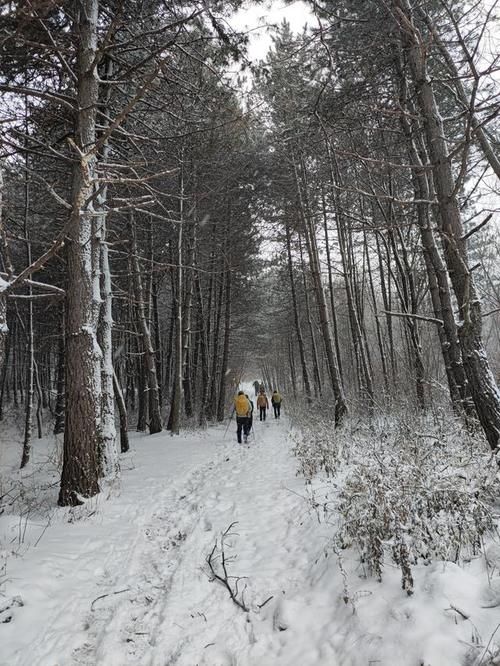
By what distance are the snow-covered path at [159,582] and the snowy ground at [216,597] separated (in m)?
0.01

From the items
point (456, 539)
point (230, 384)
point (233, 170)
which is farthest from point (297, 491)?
point (230, 384)

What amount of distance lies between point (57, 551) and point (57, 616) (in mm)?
1152

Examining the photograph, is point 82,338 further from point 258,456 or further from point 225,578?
point 258,456

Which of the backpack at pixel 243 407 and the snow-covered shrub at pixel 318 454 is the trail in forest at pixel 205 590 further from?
the backpack at pixel 243 407

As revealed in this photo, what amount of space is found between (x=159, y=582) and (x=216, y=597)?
59 cm

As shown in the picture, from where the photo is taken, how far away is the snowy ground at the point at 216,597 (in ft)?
7.43

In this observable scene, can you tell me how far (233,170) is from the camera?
13344mm

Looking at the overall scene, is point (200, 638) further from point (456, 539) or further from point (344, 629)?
point (456, 539)

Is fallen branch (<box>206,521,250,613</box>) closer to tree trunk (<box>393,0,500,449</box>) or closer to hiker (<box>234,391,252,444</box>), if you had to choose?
tree trunk (<box>393,0,500,449</box>)

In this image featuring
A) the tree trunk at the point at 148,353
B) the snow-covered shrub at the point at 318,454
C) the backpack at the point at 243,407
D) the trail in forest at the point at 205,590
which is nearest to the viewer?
the trail in forest at the point at 205,590

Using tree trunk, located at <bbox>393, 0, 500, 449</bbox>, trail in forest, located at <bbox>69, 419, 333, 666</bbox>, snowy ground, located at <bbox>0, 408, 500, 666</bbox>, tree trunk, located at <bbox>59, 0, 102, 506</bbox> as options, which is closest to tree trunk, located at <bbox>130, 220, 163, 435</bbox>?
tree trunk, located at <bbox>59, 0, 102, 506</bbox>

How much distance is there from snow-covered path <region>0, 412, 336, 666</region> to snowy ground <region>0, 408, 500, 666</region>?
0.01m

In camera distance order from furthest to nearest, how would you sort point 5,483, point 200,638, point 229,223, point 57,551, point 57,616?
point 229,223, point 5,483, point 57,551, point 57,616, point 200,638

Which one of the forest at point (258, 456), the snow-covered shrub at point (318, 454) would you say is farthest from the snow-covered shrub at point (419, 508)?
the snow-covered shrub at point (318, 454)
